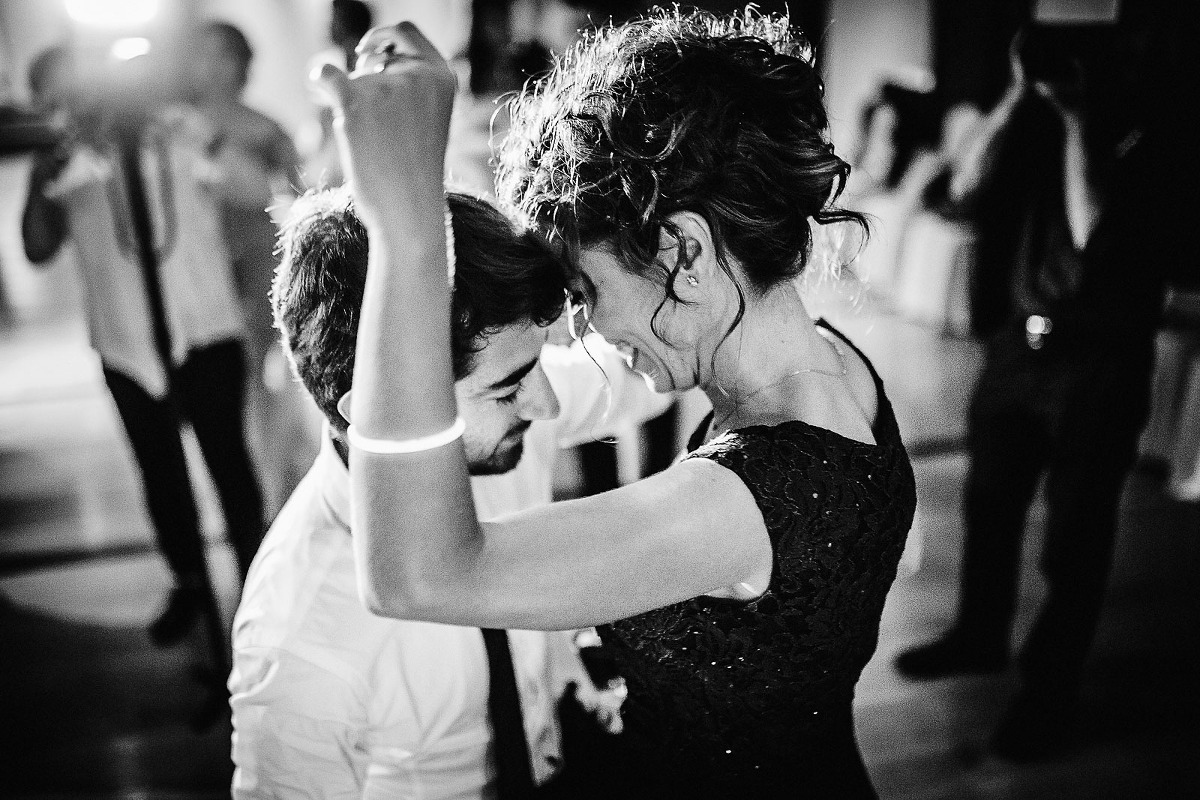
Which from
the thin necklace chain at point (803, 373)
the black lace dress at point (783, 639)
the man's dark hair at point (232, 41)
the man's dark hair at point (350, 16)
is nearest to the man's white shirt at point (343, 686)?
the black lace dress at point (783, 639)

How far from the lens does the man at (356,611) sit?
3.70 feet

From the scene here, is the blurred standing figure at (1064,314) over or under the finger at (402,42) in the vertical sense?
under

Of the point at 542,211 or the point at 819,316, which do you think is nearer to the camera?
the point at 542,211

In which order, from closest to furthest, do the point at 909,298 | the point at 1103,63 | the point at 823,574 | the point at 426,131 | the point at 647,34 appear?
the point at 426,131
the point at 823,574
the point at 647,34
the point at 1103,63
the point at 909,298

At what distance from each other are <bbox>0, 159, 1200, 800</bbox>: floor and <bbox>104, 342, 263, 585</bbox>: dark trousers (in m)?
0.39

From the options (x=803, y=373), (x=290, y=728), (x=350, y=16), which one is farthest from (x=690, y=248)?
(x=350, y=16)

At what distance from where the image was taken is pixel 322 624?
3.85 feet

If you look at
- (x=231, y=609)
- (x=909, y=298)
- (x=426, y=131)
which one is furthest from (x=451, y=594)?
(x=909, y=298)

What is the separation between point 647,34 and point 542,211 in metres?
0.24

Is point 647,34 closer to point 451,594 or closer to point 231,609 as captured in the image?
point 451,594

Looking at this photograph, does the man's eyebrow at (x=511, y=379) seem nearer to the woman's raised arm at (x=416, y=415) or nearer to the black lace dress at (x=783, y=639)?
the black lace dress at (x=783, y=639)

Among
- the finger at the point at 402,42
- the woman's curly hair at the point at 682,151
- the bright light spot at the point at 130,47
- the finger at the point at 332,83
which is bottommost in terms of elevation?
the woman's curly hair at the point at 682,151

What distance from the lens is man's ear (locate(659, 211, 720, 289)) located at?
2.99ft

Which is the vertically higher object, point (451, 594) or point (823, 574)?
point (451, 594)
